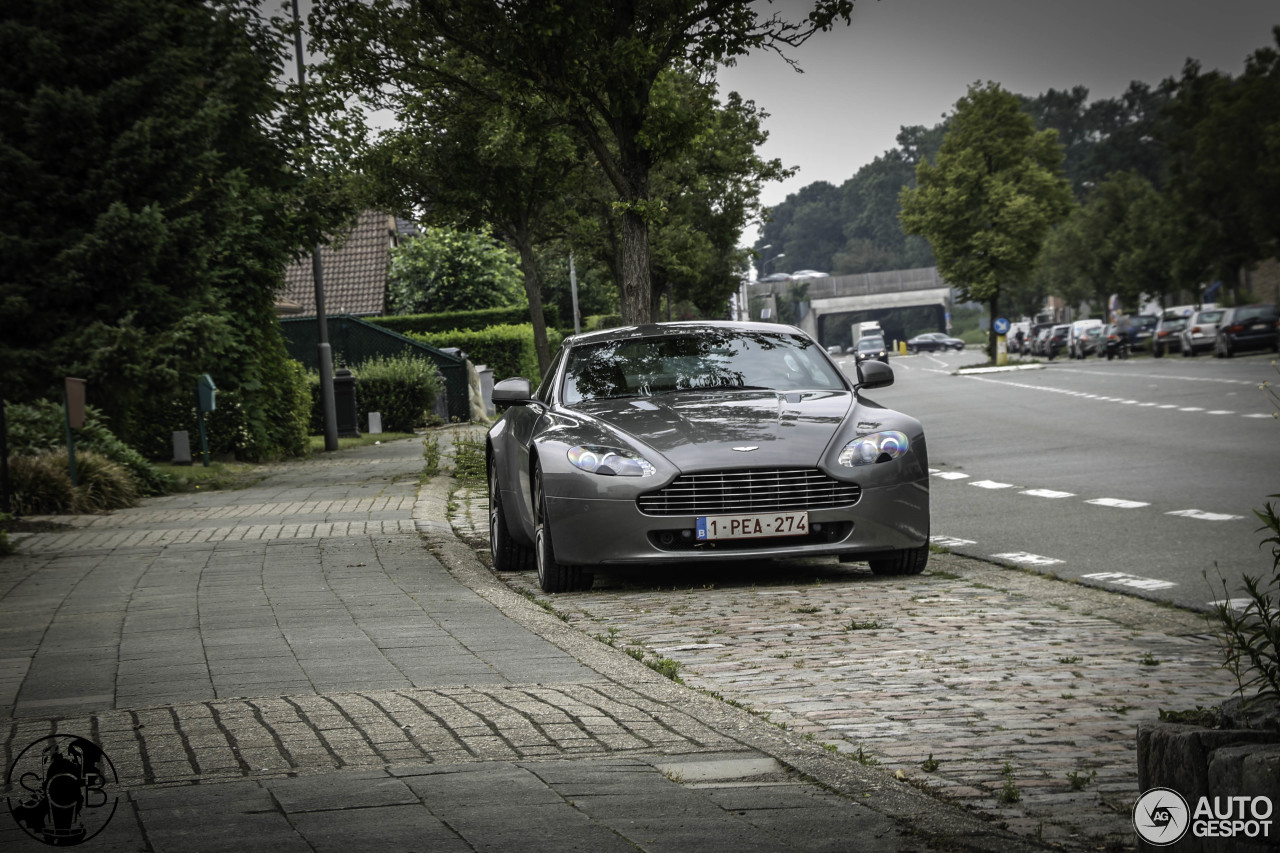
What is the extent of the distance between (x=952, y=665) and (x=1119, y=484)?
855cm

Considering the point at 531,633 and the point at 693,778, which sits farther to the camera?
the point at 531,633

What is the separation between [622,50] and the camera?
15.0m

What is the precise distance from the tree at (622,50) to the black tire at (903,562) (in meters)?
7.40

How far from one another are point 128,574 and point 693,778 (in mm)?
6890

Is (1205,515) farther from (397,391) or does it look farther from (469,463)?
(397,391)

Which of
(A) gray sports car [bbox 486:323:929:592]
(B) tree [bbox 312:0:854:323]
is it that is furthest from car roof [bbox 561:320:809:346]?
(B) tree [bbox 312:0:854:323]

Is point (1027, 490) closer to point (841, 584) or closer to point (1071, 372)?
point (841, 584)

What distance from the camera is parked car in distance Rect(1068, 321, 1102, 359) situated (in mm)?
67625

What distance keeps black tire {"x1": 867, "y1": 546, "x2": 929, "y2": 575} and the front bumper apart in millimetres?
315

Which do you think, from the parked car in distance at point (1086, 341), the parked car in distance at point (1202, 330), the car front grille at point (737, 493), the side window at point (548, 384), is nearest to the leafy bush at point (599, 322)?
the parked car in distance at point (1202, 330)

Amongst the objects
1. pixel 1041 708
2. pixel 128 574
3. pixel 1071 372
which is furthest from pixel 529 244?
pixel 1071 372

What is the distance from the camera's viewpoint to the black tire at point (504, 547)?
9773mm

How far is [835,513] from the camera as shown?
828cm

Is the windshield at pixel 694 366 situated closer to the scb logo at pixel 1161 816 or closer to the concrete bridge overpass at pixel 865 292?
the scb logo at pixel 1161 816
